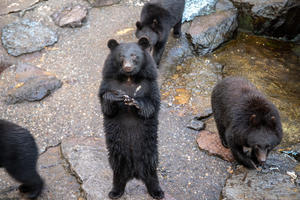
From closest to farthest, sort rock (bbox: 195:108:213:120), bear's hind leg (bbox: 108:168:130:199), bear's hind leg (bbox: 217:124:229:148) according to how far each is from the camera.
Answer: bear's hind leg (bbox: 108:168:130:199)
bear's hind leg (bbox: 217:124:229:148)
rock (bbox: 195:108:213:120)

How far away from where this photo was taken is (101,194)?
14.4ft

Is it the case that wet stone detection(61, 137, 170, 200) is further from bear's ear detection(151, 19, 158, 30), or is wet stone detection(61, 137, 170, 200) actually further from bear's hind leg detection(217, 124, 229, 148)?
bear's ear detection(151, 19, 158, 30)

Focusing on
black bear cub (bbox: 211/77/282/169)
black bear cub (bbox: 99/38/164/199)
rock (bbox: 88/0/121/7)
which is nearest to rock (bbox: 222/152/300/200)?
black bear cub (bbox: 211/77/282/169)

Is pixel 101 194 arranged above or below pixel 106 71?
below

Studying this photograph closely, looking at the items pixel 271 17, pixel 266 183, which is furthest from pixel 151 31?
pixel 266 183

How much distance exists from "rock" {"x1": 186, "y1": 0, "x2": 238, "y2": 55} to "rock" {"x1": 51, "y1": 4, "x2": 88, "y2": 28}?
8.69 feet

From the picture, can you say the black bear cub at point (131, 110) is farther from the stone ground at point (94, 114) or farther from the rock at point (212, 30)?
the rock at point (212, 30)

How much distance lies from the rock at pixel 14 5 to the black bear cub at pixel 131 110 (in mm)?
5121

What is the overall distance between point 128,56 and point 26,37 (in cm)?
446

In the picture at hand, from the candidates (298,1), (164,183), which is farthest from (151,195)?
(298,1)

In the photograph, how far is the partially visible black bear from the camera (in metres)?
6.91

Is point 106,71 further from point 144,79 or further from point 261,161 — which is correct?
point 261,161

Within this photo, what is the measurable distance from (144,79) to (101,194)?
174 cm

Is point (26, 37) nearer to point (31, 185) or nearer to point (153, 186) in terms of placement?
point (31, 185)
